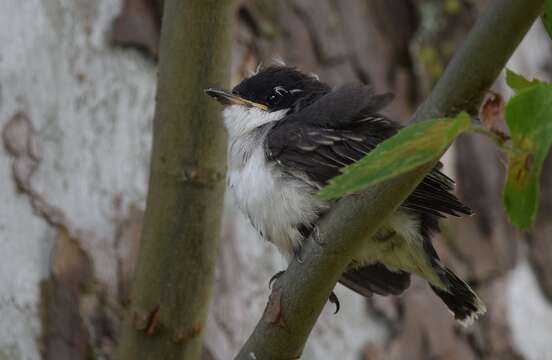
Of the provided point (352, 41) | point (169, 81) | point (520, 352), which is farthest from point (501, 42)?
point (520, 352)

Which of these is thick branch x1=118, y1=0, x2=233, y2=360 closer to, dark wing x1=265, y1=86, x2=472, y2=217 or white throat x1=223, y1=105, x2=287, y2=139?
dark wing x1=265, y1=86, x2=472, y2=217

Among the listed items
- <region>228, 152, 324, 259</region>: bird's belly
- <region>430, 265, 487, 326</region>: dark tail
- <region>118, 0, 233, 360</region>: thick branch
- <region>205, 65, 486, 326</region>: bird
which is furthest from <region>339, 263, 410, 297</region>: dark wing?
<region>118, 0, 233, 360</region>: thick branch

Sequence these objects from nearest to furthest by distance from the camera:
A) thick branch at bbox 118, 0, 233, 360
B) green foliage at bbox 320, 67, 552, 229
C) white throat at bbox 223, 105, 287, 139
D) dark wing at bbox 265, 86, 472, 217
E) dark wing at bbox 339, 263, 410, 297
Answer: green foliage at bbox 320, 67, 552, 229
thick branch at bbox 118, 0, 233, 360
dark wing at bbox 265, 86, 472, 217
white throat at bbox 223, 105, 287, 139
dark wing at bbox 339, 263, 410, 297

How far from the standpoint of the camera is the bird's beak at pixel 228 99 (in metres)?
3.14

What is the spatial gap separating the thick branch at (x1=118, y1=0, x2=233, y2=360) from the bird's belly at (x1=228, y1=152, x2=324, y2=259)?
42 centimetres

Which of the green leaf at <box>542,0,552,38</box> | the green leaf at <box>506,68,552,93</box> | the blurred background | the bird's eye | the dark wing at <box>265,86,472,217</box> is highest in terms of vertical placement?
the green leaf at <box>542,0,552,38</box>

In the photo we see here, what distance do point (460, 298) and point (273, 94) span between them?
1.22 m

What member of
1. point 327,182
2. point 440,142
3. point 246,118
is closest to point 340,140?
point 327,182

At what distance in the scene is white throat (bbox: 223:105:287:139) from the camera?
152 inches

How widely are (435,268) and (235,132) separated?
3.35ft

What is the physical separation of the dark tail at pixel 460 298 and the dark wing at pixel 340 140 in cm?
46

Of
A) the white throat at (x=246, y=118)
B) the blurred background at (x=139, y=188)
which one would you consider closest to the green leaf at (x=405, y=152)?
the white throat at (x=246, y=118)

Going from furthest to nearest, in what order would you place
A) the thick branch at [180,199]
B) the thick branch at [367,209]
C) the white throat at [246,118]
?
the white throat at [246,118] < the thick branch at [180,199] < the thick branch at [367,209]

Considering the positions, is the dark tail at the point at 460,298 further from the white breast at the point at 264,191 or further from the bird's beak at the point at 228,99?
the bird's beak at the point at 228,99
